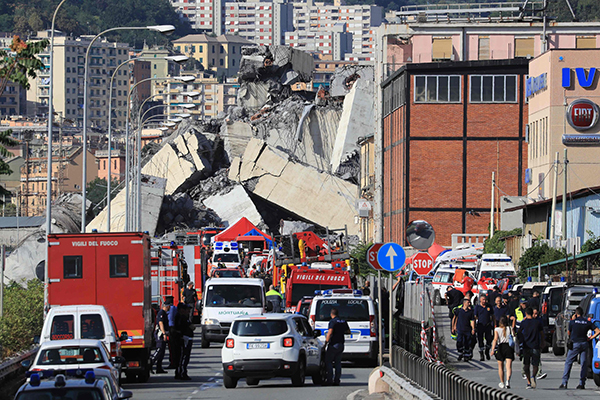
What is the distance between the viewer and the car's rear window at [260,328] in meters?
19.3

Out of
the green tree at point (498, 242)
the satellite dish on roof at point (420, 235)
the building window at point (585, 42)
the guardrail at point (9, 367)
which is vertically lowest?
the guardrail at point (9, 367)

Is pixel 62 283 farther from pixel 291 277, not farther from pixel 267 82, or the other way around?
pixel 267 82

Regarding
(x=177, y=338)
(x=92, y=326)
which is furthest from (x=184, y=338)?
(x=92, y=326)

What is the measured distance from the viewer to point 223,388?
1945 cm

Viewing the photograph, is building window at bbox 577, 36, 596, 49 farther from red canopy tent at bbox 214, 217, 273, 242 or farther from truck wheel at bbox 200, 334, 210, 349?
truck wheel at bbox 200, 334, 210, 349

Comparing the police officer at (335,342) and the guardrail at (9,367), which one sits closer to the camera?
the guardrail at (9,367)

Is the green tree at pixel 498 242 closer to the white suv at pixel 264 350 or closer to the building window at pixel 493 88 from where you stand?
the building window at pixel 493 88

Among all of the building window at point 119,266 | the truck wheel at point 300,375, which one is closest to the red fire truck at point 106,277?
the building window at point 119,266

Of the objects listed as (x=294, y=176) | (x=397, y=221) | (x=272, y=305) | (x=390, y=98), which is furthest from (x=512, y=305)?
(x=294, y=176)

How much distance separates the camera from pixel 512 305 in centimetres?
2816

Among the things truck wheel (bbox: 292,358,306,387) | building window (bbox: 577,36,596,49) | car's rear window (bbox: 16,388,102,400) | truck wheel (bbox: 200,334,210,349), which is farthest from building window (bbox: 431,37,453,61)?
car's rear window (bbox: 16,388,102,400)

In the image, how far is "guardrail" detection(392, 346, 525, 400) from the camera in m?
11.1

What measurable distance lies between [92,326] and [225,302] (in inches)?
425

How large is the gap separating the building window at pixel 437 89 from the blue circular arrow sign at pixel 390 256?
50907 mm
